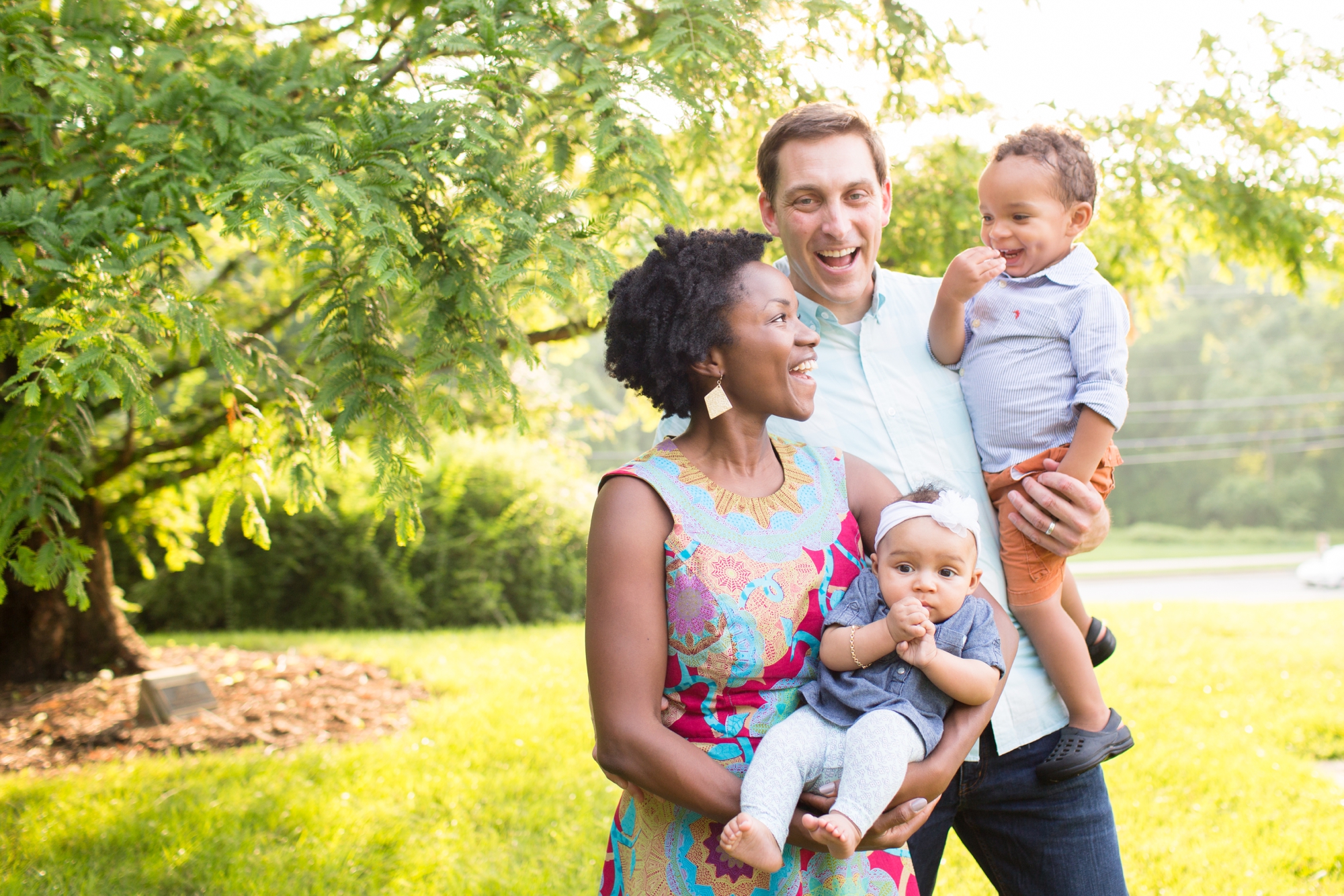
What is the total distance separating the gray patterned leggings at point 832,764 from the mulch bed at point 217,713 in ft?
15.1

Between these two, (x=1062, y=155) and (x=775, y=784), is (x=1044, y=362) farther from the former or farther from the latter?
(x=775, y=784)

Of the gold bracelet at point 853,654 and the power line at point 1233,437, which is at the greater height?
the gold bracelet at point 853,654

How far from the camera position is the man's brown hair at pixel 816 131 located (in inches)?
84.2

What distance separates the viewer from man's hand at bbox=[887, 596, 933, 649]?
1725mm

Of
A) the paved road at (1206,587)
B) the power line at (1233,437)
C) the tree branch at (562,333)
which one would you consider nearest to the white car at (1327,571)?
the paved road at (1206,587)

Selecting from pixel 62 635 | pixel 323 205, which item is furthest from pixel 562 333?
pixel 62 635

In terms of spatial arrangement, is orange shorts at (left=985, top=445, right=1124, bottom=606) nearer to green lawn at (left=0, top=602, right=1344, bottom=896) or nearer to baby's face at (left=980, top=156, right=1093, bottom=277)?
baby's face at (left=980, top=156, right=1093, bottom=277)

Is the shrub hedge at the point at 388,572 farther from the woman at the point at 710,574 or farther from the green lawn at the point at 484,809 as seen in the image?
the woman at the point at 710,574

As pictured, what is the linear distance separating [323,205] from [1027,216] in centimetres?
177

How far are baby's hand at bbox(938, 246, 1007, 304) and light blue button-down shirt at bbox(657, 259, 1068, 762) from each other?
163 mm

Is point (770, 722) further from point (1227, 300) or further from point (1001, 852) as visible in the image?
point (1227, 300)

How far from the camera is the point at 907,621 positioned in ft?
5.66

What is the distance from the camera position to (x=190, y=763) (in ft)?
16.7

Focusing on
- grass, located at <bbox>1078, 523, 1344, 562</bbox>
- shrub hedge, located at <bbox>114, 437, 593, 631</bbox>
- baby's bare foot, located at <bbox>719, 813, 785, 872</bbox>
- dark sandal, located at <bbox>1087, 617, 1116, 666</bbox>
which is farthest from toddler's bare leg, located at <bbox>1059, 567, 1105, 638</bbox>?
grass, located at <bbox>1078, 523, 1344, 562</bbox>
